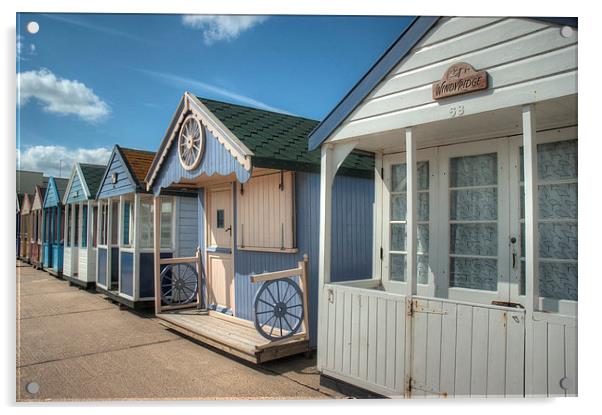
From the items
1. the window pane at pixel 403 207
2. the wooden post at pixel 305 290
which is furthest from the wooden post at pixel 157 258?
the window pane at pixel 403 207

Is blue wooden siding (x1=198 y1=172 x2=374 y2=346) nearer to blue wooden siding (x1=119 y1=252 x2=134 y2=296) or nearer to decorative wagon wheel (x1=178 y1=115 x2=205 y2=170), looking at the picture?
decorative wagon wheel (x1=178 y1=115 x2=205 y2=170)

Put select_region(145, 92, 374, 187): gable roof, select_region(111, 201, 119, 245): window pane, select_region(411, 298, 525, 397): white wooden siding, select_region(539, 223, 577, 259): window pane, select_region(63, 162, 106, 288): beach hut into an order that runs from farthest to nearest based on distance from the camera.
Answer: select_region(63, 162, 106, 288): beach hut → select_region(111, 201, 119, 245): window pane → select_region(145, 92, 374, 187): gable roof → select_region(539, 223, 577, 259): window pane → select_region(411, 298, 525, 397): white wooden siding

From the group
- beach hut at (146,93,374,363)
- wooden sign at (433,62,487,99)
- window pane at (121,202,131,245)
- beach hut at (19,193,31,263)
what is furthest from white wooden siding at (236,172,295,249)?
beach hut at (19,193,31,263)

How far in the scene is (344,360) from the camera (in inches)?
152

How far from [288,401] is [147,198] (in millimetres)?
5736

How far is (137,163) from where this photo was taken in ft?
27.0

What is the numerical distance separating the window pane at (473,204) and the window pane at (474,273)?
0.36 metres

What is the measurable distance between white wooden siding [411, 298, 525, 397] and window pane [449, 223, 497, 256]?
0.72m

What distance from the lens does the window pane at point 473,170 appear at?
3.67 metres

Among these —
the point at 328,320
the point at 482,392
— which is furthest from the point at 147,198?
the point at 482,392

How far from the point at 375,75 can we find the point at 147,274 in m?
5.98

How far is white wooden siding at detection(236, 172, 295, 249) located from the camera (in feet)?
17.2

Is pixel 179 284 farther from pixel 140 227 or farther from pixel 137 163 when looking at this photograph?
pixel 137 163

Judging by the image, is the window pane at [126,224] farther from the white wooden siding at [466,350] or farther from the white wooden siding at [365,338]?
the white wooden siding at [466,350]
